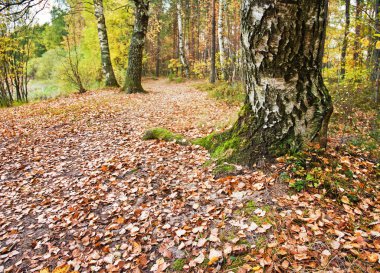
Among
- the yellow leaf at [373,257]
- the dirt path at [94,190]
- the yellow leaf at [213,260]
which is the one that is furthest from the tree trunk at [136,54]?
the yellow leaf at [373,257]

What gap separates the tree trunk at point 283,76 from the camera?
3.13 metres

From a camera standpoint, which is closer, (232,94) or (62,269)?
(62,269)

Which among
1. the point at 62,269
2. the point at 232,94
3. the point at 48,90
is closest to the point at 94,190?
the point at 62,269

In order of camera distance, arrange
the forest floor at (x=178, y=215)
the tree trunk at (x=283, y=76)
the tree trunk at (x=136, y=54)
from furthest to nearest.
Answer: the tree trunk at (x=136, y=54) < the tree trunk at (x=283, y=76) < the forest floor at (x=178, y=215)

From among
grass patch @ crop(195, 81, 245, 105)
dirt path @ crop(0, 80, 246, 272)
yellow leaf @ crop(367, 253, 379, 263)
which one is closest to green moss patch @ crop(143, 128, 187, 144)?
dirt path @ crop(0, 80, 246, 272)

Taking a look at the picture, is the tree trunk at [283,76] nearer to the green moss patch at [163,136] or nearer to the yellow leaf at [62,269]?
the green moss patch at [163,136]

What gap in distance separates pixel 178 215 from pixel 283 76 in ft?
7.48

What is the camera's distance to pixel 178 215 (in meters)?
3.30

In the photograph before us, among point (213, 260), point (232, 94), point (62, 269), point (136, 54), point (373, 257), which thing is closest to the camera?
point (373, 257)

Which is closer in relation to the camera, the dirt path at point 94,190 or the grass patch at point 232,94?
the dirt path at point 94,190

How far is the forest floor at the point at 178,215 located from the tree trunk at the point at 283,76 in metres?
0.34

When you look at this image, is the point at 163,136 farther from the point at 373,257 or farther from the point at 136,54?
the point at 136,54

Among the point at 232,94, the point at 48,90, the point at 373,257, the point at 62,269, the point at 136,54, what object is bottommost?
the point at 62,269

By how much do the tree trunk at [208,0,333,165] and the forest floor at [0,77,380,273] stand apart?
13.4 inches
